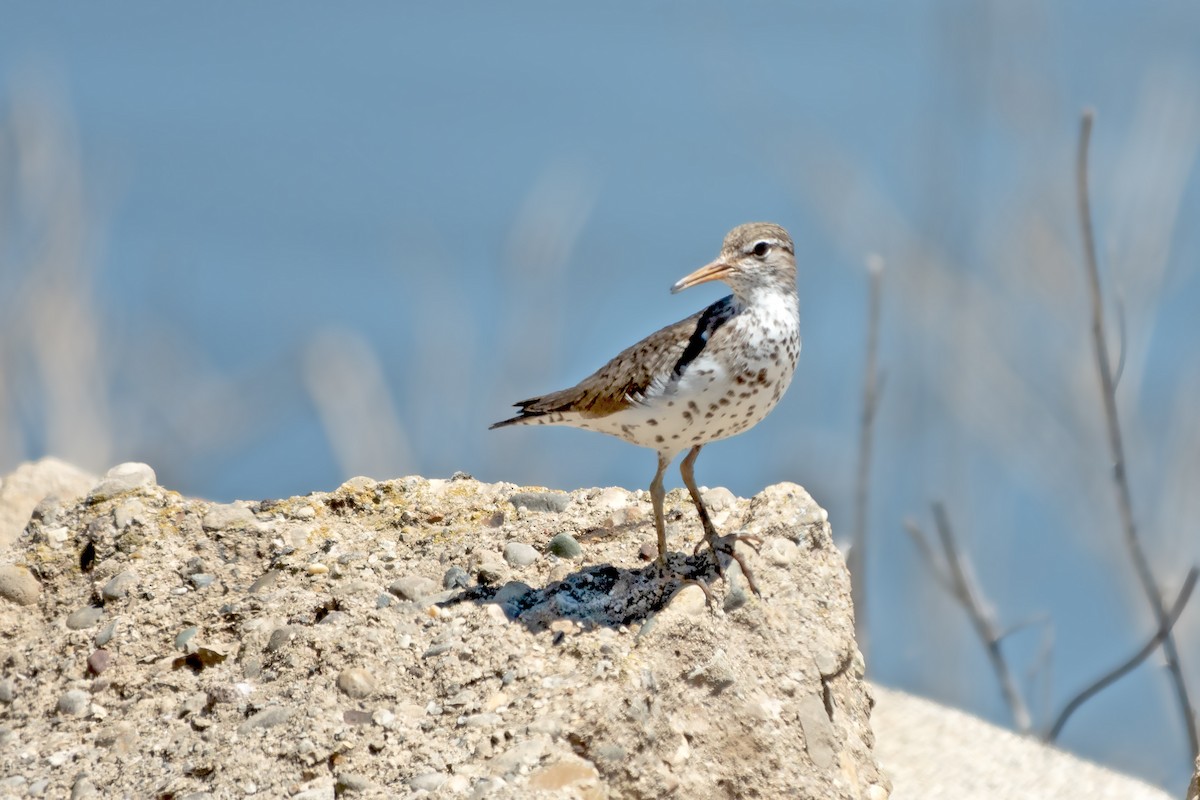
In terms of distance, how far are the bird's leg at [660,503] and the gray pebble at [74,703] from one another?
214 cm

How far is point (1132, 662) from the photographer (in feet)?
22.1

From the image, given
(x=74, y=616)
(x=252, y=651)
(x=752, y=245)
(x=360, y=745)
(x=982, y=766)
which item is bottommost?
(x=982, y=766)

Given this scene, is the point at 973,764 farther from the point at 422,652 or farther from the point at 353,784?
the point at 353,784

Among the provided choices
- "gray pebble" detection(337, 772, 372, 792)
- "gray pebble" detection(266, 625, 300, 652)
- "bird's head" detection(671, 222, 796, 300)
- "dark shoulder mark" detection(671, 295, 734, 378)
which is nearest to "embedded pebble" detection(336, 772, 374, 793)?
"gray pebble" detection(337, 772, 372, 792)

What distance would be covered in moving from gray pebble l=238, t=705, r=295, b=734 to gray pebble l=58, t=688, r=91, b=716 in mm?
709

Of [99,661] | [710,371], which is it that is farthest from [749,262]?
[99,661]

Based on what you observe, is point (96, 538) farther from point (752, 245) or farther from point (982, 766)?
point (982, 766)

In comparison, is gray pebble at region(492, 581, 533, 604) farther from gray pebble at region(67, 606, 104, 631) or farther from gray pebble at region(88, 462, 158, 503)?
gray pebble at region(88, 462, 158, 503)

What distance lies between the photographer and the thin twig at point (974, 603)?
7336mm

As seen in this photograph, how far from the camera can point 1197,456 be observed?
38.0 ft

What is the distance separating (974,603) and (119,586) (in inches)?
175

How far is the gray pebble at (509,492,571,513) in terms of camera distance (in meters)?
5.68

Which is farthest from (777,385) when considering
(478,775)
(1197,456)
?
(1197,456)

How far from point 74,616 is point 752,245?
2.99 metres
